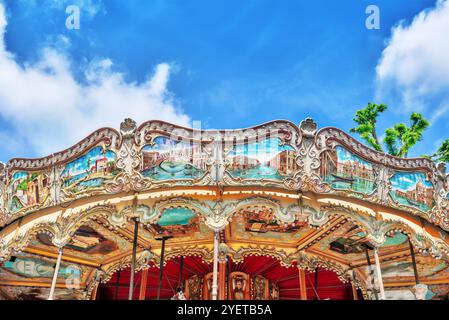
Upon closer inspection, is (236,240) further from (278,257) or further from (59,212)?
(59,212)

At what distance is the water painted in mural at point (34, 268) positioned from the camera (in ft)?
42.4

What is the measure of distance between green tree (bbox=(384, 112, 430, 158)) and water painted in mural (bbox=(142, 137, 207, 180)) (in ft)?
41.8

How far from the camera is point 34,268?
13.3 m

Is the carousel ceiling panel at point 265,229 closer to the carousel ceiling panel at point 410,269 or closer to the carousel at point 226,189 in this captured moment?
the carousel at point 226,189

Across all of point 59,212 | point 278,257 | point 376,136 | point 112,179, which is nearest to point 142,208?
point 112,179

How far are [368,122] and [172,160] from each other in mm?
13865

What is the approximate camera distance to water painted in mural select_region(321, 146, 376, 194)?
9.15 metres

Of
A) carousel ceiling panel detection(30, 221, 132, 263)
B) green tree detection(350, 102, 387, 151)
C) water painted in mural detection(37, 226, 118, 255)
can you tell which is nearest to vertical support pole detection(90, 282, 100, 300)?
carousel ceiling panel detection(30, 221, 132, 263)

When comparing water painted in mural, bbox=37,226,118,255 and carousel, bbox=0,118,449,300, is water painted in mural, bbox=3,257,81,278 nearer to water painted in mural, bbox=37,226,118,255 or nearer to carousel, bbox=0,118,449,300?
water painted in mural, bbox=37,226,118,255

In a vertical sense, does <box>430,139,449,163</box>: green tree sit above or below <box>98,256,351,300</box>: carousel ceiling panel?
above

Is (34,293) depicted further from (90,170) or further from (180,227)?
(90,170)

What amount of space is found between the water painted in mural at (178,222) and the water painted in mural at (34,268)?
3.74m

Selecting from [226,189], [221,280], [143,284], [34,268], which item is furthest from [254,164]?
[34,268]
